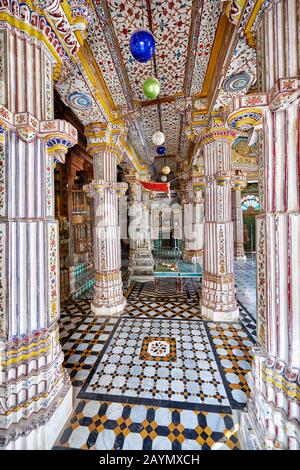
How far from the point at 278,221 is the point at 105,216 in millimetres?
3232

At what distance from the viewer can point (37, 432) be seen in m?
1.49

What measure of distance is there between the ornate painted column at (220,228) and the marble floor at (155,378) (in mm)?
332

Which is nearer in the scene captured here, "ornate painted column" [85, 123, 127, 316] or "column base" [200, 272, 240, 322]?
"column base" [200, 272, 240, 322]

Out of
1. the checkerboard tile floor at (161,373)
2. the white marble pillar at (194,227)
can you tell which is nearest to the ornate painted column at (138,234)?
the white marble pillar at (194,227)

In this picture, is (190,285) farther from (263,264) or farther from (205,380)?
(263,264)

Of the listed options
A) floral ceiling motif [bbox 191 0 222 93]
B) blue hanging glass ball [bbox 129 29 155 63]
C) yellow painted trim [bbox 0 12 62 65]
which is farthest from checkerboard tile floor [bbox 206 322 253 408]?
floral ceiling motif [bbox 191 0 222 93]

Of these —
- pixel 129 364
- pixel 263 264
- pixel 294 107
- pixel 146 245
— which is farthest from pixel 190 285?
pixel 294 107

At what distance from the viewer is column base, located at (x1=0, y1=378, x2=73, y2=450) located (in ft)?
4.63

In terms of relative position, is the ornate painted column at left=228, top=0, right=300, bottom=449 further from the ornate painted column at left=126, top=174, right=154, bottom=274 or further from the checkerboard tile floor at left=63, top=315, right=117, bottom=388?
the ornate painted column at left=126, top=174, right=154, bottom=274

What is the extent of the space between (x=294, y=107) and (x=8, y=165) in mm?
2039

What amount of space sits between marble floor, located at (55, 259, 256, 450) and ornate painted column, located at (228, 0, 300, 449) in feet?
1.93

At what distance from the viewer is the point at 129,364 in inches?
103

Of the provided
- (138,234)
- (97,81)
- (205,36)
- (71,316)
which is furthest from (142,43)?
(138,234)

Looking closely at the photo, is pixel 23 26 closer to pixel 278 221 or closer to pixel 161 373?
pixel 278 221
